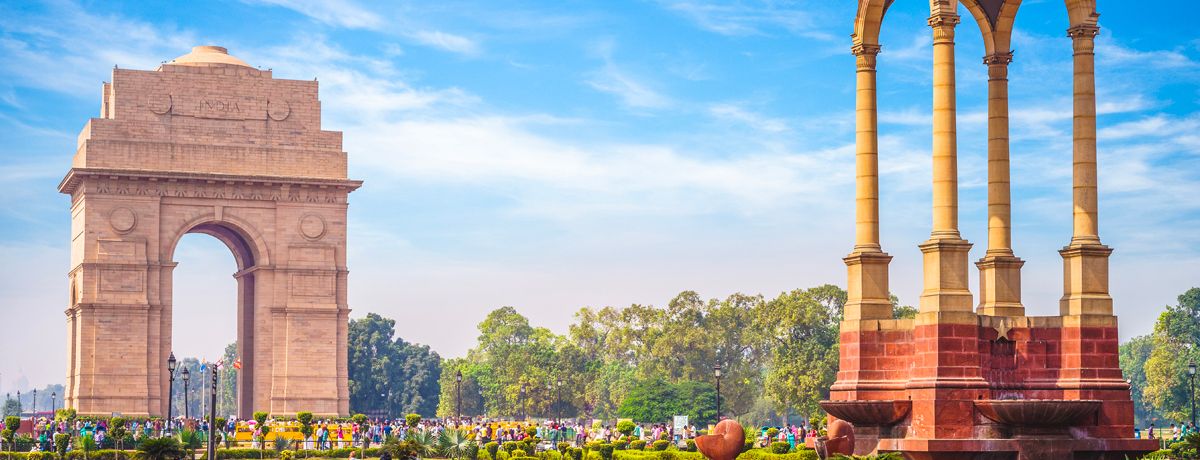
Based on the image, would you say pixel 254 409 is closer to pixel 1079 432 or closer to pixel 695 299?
pixel 695 299

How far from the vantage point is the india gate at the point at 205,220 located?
62.2 metres

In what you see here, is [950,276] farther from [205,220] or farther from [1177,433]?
[205,220]

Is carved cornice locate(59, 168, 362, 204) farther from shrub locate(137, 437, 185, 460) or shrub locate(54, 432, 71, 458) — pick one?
shrub locate(137, 437, 185, 460)

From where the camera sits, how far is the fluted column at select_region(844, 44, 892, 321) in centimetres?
2561

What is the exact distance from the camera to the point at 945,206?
2458cm

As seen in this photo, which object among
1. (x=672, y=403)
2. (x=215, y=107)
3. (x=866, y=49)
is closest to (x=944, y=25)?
(x=866, y=49)

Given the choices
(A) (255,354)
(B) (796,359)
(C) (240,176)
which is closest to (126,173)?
(C) (240,176)

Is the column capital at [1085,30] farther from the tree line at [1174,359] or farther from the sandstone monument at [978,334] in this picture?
the tree line at [1174,359]

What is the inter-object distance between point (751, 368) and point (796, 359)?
1879 cm

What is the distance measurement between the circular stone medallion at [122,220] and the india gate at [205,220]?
4cm

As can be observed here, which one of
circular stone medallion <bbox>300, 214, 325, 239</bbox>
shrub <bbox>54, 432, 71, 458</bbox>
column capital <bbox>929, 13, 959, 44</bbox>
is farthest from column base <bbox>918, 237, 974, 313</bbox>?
circular stone medallion <bbox>300, 214, 325, 239</bbox>

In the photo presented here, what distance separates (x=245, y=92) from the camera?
2539 inches

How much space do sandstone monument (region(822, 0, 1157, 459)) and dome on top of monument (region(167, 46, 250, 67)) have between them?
42.8 metres

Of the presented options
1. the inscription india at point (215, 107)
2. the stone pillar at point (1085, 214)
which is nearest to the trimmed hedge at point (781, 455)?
the stone pillar at point (1085, 214)
